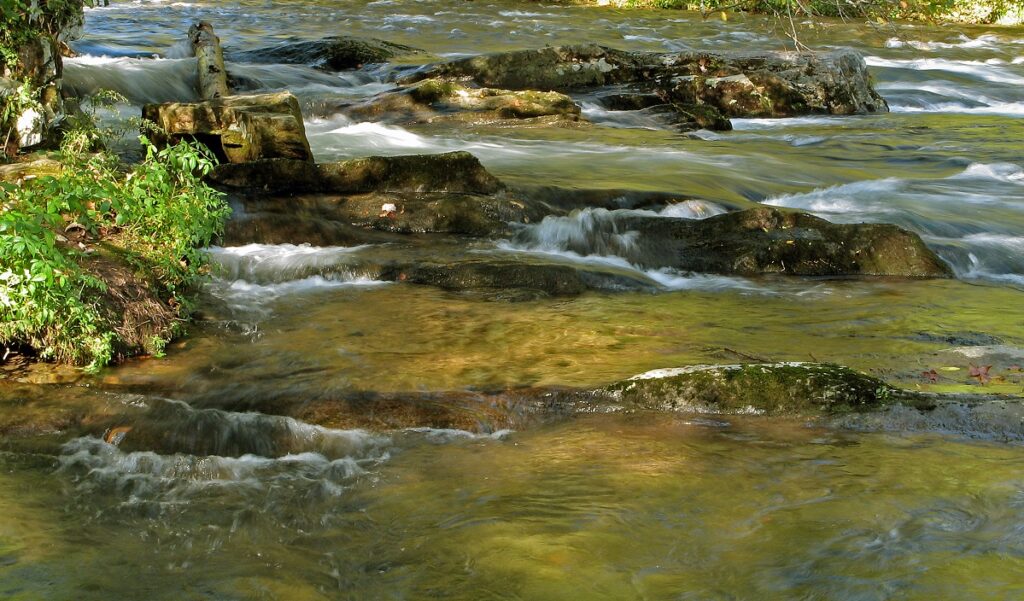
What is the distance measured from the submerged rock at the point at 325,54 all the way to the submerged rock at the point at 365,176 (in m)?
9.19

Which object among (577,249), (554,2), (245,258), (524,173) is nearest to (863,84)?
(524,173)

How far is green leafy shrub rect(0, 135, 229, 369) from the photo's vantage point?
5.55m

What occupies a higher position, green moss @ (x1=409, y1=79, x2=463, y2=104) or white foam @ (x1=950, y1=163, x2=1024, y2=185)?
green moss @ (x1=409, y1=79, x2=463, y2=104)

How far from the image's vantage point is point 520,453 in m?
4.95

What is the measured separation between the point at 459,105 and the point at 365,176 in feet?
17.8

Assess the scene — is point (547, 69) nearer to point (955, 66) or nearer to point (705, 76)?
point (705, 76)

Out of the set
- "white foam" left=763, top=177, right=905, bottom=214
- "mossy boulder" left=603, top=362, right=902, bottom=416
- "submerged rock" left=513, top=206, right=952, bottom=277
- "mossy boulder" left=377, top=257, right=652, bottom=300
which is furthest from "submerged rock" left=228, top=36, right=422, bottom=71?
"mossy boulder" left=603, top=362, right=902, bottom=416

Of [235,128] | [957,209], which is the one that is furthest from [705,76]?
[235,128]

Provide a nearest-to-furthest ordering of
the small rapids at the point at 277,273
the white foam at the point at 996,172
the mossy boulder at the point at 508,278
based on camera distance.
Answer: the small rapids at the point at 277,273 → the mossy boulder at the point at 508,278 → the white foam at the point at 996,172

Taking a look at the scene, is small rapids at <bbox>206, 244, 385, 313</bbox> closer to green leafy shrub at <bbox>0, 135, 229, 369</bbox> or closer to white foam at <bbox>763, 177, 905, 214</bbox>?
green leafy shrub at <bbox>0, 135, 229, 369</bbox>

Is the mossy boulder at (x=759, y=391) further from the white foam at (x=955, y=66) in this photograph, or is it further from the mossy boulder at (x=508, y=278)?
the white foam at (x=955, y=66)

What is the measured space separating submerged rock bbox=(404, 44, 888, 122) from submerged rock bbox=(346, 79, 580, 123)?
72.1 inches

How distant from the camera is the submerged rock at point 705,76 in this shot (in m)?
16.6

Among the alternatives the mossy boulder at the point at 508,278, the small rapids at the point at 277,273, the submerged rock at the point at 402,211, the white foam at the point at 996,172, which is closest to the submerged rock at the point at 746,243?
the submerged rock at the point at 402,211
